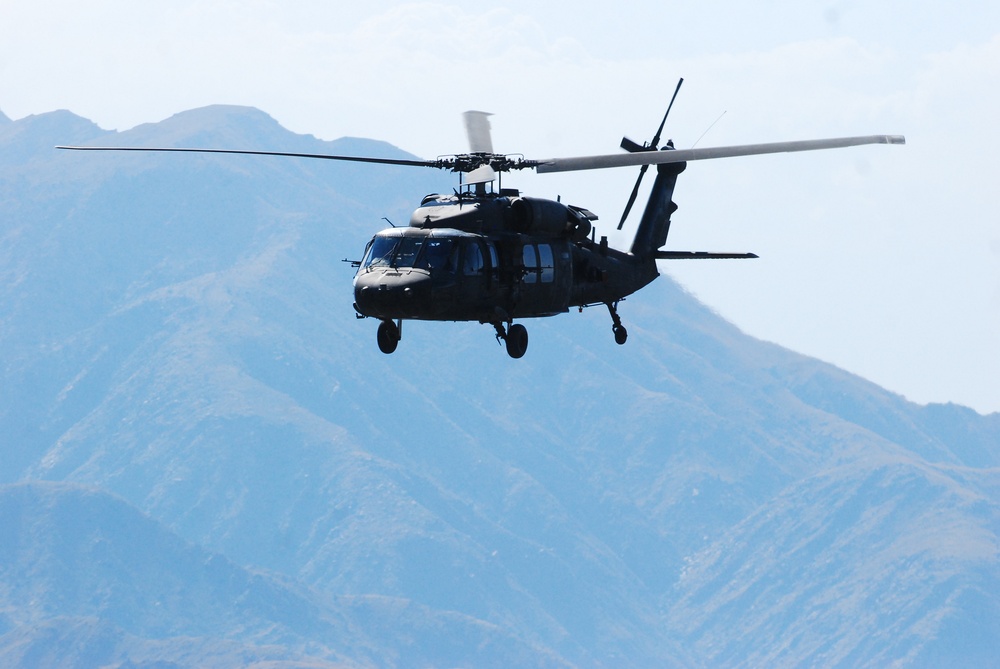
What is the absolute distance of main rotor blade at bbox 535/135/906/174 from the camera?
46.9 meters

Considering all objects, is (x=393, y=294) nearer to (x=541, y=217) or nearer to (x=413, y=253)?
(x=413, y=253)

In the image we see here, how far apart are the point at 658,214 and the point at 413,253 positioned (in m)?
15.2

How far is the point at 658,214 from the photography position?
6081 centimetres

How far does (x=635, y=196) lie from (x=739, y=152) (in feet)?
17.2

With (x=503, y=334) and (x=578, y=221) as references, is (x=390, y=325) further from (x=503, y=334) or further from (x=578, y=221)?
(x=578, y=221)

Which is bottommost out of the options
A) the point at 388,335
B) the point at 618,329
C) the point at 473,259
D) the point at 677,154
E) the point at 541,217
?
the point at 618,329

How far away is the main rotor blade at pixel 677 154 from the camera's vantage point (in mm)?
46906

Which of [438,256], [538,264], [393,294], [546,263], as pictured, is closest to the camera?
[393,294]

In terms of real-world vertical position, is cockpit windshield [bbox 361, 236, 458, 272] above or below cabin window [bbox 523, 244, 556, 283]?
above

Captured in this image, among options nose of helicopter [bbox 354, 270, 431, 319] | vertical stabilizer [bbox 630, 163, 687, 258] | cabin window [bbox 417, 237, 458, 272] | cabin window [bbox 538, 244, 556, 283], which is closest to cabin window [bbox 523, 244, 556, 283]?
cabin window [bbox 538, 244, 556, 283]

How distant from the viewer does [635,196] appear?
173ft

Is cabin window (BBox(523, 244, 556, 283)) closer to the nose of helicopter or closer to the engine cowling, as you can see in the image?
the engine cowling

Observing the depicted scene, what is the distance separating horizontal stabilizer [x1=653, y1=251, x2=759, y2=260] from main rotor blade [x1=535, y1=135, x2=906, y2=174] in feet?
20.2

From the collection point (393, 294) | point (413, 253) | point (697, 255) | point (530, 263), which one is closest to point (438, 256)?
point (413, 253)
